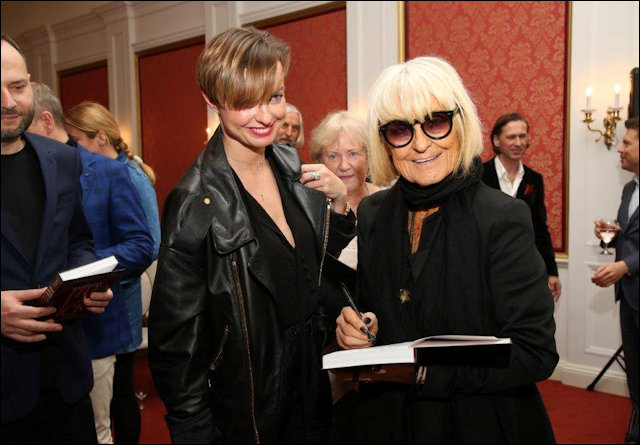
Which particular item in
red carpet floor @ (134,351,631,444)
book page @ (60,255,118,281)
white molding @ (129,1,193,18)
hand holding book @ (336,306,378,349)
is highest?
white molding @ (129,1,193,18)

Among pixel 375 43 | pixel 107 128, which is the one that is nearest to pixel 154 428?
pixel 107 128

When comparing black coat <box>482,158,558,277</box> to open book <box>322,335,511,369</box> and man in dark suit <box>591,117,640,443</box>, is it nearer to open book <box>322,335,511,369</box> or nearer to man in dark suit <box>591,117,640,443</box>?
man in dark suit <box>591,117,640,443</box>

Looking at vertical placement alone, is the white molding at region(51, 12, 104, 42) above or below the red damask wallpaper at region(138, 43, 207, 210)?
above

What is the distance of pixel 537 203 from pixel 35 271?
3890 millimetres

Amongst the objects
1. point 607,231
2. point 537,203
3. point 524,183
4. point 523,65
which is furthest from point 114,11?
point 607,231

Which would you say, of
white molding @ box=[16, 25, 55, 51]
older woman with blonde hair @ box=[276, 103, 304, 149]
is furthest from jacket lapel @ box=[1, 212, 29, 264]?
white molding @ box=[16, 25, 55, 51]

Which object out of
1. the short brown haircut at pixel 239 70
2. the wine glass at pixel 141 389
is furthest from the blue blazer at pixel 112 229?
the wine glass at pixel 141 389

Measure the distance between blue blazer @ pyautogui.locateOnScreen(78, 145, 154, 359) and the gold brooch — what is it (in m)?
1.45

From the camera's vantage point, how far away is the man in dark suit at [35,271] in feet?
2.36

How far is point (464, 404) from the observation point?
1.27 m

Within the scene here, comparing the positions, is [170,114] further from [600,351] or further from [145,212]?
[600,351]

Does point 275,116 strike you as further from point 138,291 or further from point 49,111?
point 138,291

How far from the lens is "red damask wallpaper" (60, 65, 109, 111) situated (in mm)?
8984

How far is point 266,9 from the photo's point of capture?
6520 millimetres
